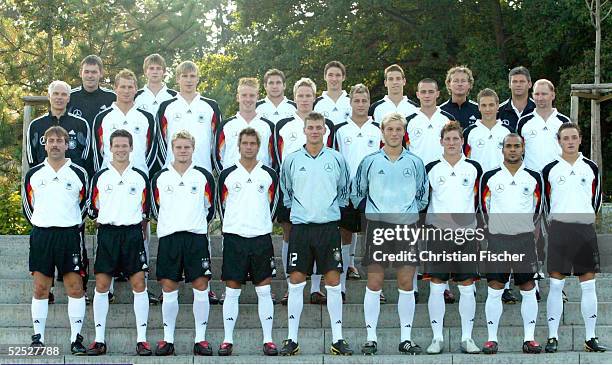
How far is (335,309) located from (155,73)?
2998 mm

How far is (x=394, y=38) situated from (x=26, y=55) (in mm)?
8301

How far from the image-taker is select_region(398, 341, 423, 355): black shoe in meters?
7.59

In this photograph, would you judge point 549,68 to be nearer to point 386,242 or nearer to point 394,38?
point 394,38

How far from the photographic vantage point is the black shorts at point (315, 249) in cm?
755

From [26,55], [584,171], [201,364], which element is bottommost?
[201,364]

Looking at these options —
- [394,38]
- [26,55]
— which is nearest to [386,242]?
[26,55]

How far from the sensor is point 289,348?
24.7 feet

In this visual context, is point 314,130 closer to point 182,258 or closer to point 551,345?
point 182,258

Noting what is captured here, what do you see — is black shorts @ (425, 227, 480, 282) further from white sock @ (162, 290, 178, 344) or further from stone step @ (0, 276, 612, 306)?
white sock @ (162, 290, 178, 344)

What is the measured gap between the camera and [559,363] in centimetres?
754

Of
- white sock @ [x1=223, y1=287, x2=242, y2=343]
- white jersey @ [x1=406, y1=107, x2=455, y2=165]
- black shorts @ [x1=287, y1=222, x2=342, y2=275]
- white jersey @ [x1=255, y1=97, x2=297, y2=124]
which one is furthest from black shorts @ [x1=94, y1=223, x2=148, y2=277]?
white jersey @ [x1=406, y1=107, x2=455, y2=165]

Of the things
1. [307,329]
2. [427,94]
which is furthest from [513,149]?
[307,329]

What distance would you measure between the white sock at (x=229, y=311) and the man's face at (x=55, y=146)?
182cm

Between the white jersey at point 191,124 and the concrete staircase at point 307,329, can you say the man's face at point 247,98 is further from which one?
the concrete staircase at point 307,329
